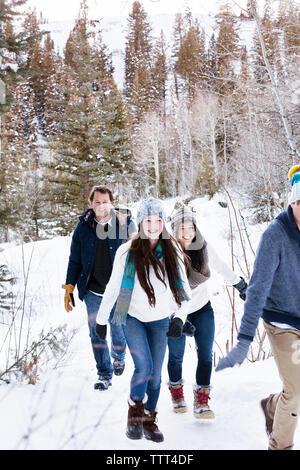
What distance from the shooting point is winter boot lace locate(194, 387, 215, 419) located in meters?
2.63

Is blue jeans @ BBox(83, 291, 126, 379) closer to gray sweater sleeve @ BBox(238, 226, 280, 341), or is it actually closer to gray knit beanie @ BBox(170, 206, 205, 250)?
gray knit beanie @ BBox(170, 206, 205, 250)

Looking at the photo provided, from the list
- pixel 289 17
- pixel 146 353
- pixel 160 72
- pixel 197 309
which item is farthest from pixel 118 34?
pixel 146 353

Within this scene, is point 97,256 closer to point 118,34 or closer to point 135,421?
point 135,421

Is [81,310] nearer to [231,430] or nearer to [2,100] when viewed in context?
[2,100]

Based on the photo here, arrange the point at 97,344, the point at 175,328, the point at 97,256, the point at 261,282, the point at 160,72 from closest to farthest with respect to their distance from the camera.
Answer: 1. the point at 261,282
2. the point at 175,328
3. the point at 97,344
4. the point at 97,256
5. the point at 160,72

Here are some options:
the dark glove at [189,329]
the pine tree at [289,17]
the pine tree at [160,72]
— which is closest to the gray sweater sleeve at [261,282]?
the dark glove at [189,329]

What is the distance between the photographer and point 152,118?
991 inches

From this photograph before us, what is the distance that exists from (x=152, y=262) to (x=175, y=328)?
1.59ft

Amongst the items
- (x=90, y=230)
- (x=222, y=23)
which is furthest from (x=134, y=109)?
(x=90, y=230)

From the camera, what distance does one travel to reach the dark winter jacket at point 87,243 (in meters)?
3.37

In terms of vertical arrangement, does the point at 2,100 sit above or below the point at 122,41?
below

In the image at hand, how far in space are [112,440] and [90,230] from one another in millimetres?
1798

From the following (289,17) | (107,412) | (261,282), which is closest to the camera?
(261,282)

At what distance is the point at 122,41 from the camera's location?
5919 cm
